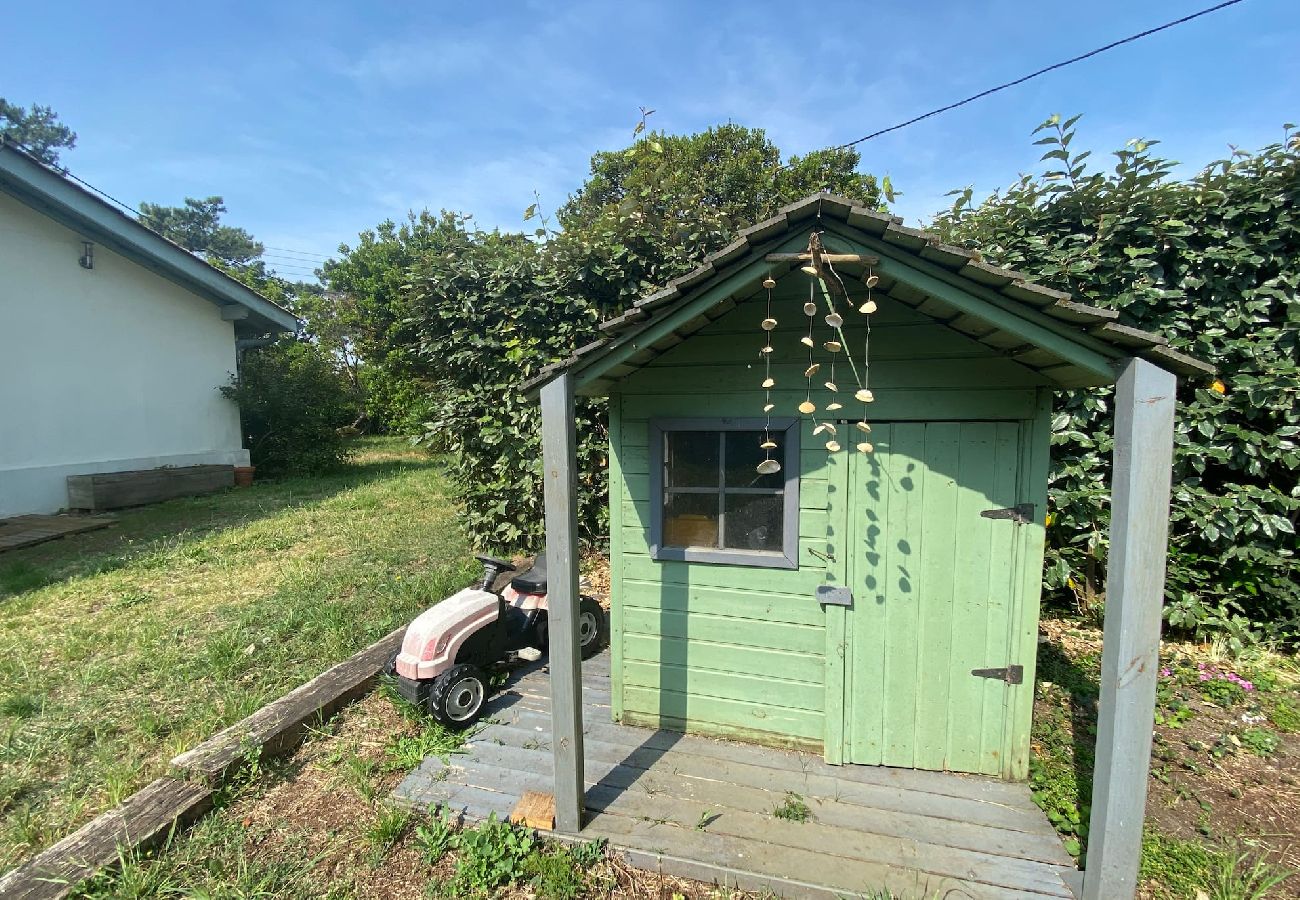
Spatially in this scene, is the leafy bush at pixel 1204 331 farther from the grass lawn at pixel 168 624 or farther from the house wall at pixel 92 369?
the house wall at pixel 92 369

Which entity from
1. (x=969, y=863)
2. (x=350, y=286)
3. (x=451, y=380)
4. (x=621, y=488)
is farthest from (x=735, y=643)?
(x=350, y=286)

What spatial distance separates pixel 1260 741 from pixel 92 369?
13804mm

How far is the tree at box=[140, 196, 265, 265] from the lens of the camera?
43844mm

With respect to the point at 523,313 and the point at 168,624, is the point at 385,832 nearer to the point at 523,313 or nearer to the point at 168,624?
the point at 168,624

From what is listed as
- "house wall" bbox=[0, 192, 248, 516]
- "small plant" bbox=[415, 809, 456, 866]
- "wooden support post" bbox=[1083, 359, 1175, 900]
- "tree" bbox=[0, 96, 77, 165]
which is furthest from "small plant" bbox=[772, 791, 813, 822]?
"tree" bbox=[0, 96, 77, 165]

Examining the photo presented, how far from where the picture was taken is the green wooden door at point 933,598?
2621 mm

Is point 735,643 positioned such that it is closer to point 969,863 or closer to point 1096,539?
point 969,863

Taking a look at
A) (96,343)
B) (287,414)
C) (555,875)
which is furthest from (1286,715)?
(96,343)

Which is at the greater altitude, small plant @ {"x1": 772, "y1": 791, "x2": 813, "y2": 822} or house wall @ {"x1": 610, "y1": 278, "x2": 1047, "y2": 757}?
house wall @ {"x1": 610, "y1": 278, "x2": 1047, "y2": 757}

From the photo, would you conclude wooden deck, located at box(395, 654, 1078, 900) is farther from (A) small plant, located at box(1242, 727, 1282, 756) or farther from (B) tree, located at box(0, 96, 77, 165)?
(B) tree, located at box(0, 96, 77, 165)

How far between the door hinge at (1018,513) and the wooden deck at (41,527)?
978cm

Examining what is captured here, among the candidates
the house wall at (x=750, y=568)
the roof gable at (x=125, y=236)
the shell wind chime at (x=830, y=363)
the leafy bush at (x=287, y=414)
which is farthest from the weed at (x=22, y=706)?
the leafy bush at (x=287, y=414)

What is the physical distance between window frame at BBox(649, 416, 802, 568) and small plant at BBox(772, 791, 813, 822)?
3.49ft

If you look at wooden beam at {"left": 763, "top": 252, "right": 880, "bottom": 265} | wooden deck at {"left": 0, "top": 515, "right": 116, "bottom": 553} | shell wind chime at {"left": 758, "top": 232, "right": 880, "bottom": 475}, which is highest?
wooden beam at {"left": 763, "top": 252, "right": 880, "bottom": 265}
